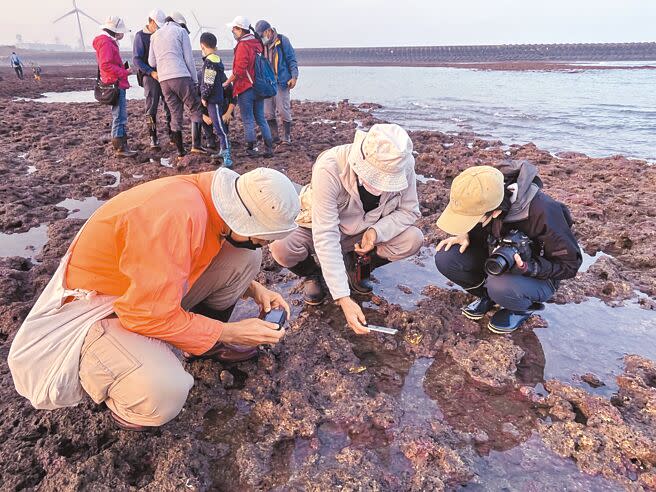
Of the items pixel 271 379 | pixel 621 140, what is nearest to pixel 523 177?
pixel 271 379

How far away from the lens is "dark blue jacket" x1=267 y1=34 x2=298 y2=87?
21.4ft

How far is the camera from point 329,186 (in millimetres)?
2520

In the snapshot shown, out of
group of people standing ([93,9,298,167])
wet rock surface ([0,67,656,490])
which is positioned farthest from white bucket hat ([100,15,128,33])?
wet rock surface ([0,67,656,490])

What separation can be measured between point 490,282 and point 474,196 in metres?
0.72

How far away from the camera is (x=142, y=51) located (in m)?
5.67

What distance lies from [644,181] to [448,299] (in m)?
3.71

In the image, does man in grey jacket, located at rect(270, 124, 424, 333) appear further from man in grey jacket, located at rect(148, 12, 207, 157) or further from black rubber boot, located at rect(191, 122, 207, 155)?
black rubber boot, located at rect(191, 122, 207, 155)

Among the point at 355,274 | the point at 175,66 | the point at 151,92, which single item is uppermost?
the point at 175,66

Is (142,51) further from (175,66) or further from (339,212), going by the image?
(339,212)

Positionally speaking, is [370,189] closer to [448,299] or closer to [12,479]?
[448,299]


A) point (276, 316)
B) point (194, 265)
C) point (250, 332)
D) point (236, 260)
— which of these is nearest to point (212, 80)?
point (236, 260)

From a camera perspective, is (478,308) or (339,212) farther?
(478,308)

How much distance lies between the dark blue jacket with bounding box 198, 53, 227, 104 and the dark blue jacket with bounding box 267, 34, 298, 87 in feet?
3.75

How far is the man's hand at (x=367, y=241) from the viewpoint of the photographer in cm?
270
